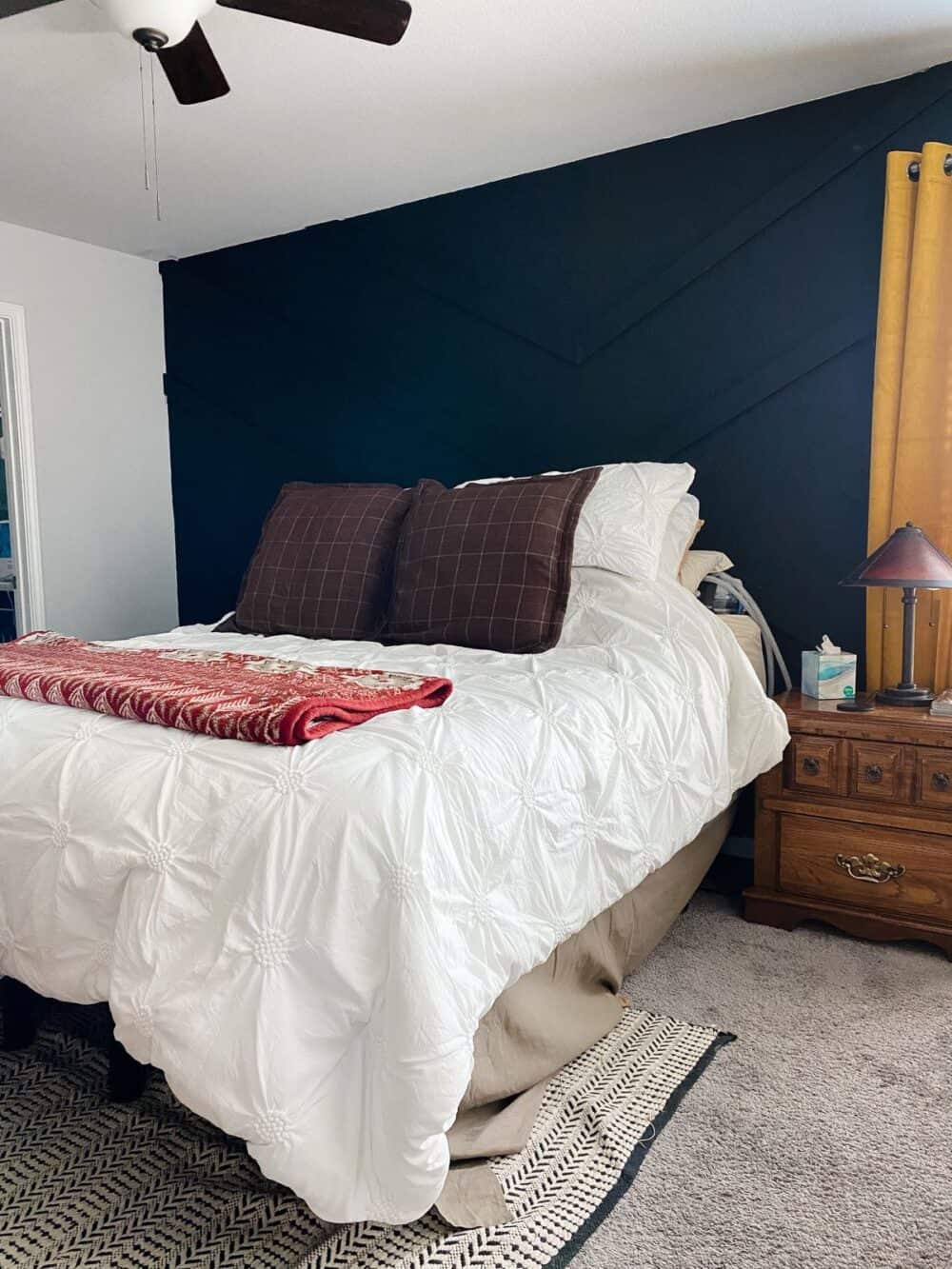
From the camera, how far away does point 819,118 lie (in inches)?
109

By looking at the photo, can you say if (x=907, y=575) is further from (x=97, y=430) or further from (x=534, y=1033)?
(x=97, y=430)

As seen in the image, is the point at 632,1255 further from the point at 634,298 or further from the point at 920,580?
the point at 634,298

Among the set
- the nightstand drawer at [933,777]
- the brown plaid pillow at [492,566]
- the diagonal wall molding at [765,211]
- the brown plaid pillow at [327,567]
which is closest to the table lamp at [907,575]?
the nightstand drawer at [933,777]

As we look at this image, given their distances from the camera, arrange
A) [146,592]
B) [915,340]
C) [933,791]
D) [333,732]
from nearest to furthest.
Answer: [333,732] < [933,791] < [915,340] < [146,592]

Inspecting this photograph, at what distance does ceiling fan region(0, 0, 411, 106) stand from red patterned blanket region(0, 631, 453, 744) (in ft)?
4.19

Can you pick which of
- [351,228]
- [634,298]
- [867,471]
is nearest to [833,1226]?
[867,471]

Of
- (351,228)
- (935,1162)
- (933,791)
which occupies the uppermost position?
(351,228)

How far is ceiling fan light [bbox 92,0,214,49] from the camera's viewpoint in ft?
5.80

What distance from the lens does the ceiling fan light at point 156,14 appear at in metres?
1.77

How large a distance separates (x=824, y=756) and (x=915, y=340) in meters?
1.16

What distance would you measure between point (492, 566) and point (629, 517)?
1.38 ft

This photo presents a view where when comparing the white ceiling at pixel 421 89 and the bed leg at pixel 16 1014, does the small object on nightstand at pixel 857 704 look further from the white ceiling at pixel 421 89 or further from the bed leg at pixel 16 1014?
the bed leg at pixel 16 1014

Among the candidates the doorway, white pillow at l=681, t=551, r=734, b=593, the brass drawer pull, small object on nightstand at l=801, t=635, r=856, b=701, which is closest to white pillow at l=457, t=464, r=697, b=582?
white pillow at l=681, t=551, r=734, b=593

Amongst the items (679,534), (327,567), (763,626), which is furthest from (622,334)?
(327,567)
